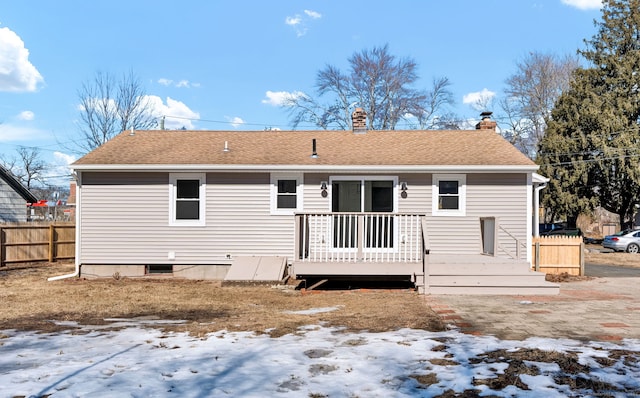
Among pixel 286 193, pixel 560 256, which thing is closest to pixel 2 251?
pixel 286 193

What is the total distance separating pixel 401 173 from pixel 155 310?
6502 mm

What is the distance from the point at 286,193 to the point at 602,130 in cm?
2453

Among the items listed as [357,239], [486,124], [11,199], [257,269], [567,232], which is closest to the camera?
[357,239]

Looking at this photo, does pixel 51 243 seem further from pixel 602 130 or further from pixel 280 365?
pixel 602 130

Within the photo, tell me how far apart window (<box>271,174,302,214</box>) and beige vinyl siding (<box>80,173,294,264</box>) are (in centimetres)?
17

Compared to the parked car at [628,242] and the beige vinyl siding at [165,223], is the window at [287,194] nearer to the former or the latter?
the beige vinyl siding at [165,223]

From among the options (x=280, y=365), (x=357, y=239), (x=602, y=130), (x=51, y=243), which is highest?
(x=602, y=130)

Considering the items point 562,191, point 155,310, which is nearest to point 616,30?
point 562,191

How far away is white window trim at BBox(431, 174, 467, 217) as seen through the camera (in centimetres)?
1144

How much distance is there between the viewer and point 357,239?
10172 millimetres

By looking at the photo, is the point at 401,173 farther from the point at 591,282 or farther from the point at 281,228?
the point at 591,282

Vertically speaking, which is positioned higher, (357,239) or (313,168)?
(313,168)

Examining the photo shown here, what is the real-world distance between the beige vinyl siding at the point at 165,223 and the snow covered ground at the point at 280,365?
5.95 m

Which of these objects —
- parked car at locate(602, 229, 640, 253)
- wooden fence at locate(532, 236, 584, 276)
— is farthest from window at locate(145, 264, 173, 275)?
parked car at locate(602, 229, 640, 253)
